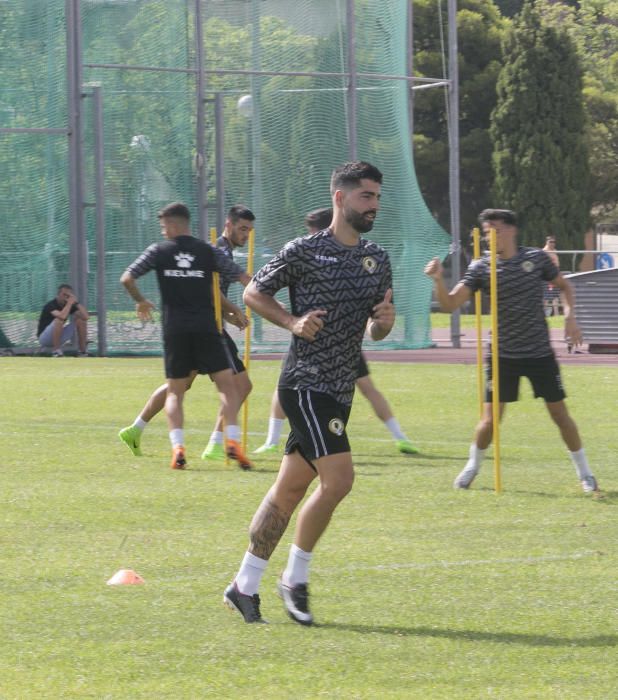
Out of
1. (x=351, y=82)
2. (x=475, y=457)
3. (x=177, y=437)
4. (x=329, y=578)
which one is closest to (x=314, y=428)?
(x=329, y=578)

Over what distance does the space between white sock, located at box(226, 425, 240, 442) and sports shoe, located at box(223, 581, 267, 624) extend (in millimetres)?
5388

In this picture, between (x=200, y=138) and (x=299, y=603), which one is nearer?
(x=299, y=603)

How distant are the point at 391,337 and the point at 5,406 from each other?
1310 centimetres

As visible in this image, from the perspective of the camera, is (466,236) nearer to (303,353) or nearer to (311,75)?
(311,75)

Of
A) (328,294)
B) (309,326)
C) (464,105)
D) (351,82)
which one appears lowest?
(309,326)

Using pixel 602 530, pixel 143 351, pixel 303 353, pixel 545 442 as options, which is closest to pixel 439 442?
pixel 545 442

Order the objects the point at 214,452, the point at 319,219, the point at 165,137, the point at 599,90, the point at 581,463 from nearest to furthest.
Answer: the point at 581,463, the point at 319,219, the point at 214,452, the point at 165,137, the point at 599,90

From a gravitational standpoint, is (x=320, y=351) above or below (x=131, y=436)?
above

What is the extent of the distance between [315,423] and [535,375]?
435cm

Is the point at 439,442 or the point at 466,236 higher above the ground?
the point at 466,236

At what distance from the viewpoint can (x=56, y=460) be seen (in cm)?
1308

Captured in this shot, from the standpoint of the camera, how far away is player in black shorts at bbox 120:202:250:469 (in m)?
12.5

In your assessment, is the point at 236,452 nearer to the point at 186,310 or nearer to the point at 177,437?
the point at 177,437

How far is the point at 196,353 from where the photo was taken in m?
12.6
